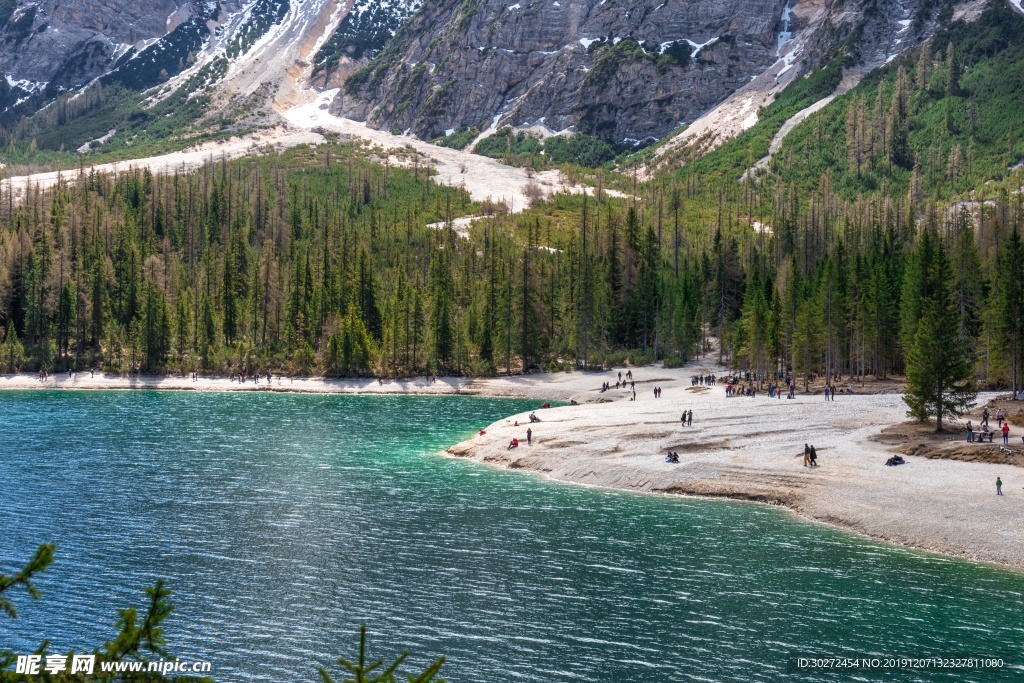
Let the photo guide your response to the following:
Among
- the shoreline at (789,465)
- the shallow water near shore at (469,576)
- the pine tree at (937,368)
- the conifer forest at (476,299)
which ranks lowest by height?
the shallow water near shore at (469,576)

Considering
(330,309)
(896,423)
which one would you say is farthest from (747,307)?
(330,309)

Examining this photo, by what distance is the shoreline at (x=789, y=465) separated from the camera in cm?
4838

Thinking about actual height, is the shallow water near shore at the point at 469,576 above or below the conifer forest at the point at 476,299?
below

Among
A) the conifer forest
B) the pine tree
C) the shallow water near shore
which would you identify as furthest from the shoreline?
the conifer forest

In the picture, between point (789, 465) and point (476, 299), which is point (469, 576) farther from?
point (476, 299)

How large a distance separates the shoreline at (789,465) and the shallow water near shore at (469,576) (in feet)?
7.79

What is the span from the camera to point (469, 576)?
4128 centimetres

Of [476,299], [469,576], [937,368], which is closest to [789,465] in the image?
[937,368]

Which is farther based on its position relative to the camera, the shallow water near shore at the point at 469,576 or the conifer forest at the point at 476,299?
the conifer forest at the point at 476,299

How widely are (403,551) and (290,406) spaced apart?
65583 mm

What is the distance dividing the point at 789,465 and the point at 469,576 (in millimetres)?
27872

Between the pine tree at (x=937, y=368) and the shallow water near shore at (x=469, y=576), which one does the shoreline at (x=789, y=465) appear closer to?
the shallow water near shore at (x=469, y=576)

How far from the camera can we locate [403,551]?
4512 cm

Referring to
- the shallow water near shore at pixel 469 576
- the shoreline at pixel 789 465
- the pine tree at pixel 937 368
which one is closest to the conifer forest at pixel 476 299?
the shoreline at pixel 789 465
